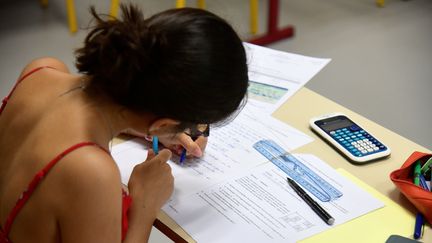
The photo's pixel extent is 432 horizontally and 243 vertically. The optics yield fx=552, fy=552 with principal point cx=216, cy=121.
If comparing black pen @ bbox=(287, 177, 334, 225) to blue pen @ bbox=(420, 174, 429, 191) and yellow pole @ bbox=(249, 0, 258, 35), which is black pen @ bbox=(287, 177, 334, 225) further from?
yellow pole @ bbox=(249, 0, 258, 35)

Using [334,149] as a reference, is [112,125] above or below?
above

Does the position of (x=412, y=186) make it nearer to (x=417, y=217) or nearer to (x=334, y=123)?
(x=417, y=217)

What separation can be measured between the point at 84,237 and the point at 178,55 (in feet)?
1.08

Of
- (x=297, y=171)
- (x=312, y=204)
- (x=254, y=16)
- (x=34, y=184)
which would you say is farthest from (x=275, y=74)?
(x=254, y=16)

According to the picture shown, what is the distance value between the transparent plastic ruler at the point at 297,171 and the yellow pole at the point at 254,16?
203 centimetres

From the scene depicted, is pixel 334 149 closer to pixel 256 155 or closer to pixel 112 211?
pixel 256 155

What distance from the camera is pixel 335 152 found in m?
1.19

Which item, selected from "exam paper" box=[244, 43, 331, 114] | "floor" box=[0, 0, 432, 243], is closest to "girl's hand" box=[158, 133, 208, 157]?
"exam paper" box=[244, 43, 331, 114]

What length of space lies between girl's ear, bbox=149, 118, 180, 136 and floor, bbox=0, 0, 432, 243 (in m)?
1.56

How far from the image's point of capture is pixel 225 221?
39.6 inches

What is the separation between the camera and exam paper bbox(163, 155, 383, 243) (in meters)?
0.98

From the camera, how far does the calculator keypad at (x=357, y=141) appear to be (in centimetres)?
117

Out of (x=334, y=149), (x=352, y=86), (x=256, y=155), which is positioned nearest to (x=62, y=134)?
(x=256, y=155)

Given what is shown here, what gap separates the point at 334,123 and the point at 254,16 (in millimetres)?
2009
